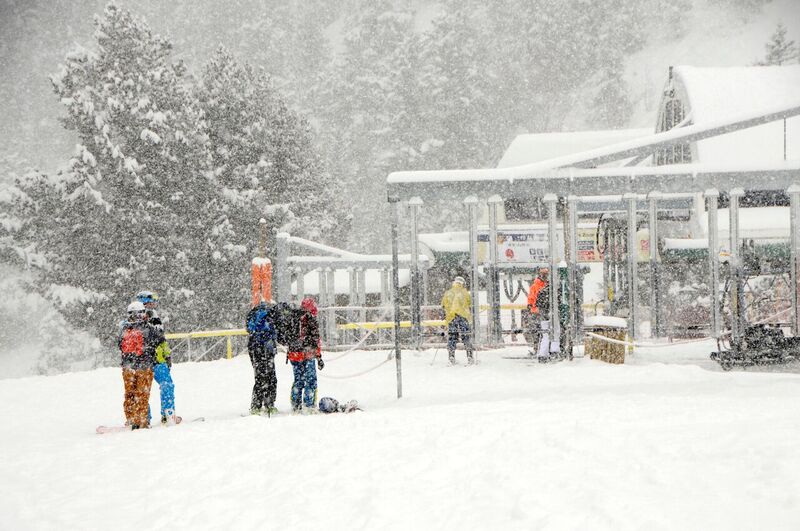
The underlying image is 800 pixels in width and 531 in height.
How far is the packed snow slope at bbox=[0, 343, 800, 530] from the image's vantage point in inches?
169

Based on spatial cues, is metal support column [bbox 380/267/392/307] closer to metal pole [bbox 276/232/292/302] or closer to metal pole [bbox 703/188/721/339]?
metal pole [bbox 276/232/292/302]

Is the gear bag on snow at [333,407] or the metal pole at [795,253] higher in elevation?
the metal pole at [795,253]

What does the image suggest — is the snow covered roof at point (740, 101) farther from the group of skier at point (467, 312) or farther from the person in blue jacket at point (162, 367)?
the person in blue jacket at point (162, 367)

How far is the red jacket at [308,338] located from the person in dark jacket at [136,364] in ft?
6.39

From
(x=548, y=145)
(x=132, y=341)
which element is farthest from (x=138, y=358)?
(x=548, y=145)

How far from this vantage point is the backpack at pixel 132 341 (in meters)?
9.25

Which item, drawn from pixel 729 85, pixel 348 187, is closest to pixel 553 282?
pixel 729 85

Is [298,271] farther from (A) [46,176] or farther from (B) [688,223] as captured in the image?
(A) [46,176]

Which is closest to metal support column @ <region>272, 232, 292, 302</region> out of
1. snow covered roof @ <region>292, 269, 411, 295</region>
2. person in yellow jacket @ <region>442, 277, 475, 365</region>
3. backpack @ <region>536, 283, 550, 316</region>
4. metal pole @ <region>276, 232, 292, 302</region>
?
metal pole @ <region>276, 232, 292, 302</region>

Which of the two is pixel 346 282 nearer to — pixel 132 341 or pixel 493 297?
pixel 493 297

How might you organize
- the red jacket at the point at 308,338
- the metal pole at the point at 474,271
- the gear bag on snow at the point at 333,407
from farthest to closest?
the metal pole at the point at 474,271 < the red jacket at the point at 308,338 < the gear bag on snow at the point at 333,407

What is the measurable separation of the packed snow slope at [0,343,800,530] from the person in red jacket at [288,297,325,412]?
1100mm

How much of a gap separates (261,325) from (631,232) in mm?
7311

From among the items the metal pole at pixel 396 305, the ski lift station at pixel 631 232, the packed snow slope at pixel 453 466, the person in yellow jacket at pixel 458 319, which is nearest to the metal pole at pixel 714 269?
the ski lift station at pixel 631 232
